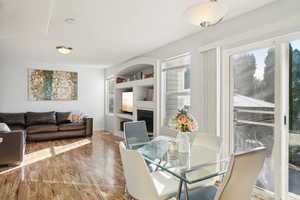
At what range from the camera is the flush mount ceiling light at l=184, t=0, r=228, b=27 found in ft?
5.49

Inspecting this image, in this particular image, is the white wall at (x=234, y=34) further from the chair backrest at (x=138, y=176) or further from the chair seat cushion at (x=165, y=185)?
the chair backrest at (x=138, y=176)

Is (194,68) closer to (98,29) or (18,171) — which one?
(98,29)

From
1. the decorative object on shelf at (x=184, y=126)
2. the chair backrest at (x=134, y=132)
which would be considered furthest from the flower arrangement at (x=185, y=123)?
the chair backrest at (x=134, y=132)

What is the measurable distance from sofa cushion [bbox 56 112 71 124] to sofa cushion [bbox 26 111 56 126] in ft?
0.45

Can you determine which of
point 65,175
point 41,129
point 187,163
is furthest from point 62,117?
point 187,163

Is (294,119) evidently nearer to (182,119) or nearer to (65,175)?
(182,119)

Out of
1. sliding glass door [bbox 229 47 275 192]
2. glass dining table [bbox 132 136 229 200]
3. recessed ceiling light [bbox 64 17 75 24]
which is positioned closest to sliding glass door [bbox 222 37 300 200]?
sliding glass door [bbox 229 47 275 192]

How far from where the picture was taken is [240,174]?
136 centimetres

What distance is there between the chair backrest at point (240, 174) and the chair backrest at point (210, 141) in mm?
897

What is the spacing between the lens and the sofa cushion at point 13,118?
580 centimetres

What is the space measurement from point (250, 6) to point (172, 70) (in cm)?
205

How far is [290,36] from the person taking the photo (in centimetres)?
232

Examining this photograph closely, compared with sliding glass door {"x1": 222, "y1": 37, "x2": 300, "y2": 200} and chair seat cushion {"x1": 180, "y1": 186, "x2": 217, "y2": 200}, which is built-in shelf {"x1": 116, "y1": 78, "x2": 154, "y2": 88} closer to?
sliding glass door {"x1": 222, "y1": 37, "x2": 300, "y2": 200}

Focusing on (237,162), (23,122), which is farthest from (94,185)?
(23,122)
